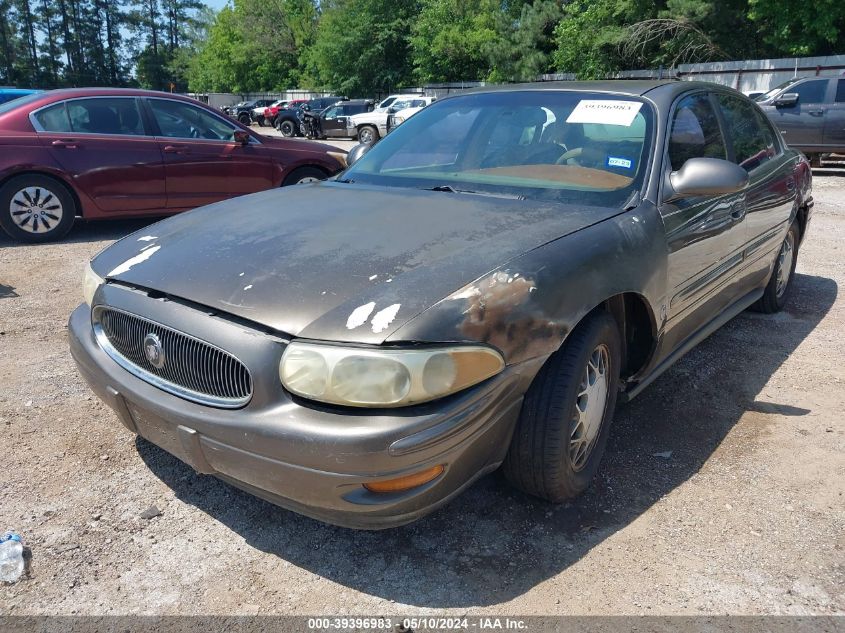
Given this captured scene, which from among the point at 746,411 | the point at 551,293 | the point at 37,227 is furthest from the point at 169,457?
the point at 37,227

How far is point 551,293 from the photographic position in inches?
86.0

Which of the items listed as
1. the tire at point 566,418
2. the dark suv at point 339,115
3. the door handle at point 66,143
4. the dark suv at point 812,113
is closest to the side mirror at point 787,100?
the dark suv at point 812,113

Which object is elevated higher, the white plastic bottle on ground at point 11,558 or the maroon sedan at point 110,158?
the maroon sedan at point 110,158

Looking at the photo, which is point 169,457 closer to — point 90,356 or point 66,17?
point 90,356

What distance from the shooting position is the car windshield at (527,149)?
2.94 metres

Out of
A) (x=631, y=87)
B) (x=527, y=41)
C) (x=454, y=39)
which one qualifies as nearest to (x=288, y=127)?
(x=527, y=41)

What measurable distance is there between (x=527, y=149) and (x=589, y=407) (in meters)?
1.31

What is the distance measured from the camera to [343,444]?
1.86 meters

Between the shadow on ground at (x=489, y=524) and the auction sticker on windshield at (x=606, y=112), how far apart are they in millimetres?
1408

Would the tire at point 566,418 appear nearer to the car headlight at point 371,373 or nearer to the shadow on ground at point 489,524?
the shadow on ground at point 489,524

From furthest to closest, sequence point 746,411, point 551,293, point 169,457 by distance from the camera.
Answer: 1. point 746,411
2. point 169,457
3. point 551,293

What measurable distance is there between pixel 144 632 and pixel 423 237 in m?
1.51

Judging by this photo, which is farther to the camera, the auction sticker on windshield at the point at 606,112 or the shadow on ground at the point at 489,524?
the auction sticker on windshield at the point at 606,112

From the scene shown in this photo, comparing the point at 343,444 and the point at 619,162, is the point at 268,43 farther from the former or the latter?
the point at 343,444
